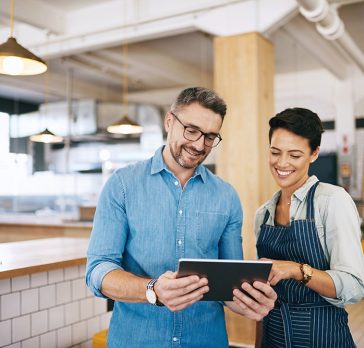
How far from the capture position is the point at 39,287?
9.75ft

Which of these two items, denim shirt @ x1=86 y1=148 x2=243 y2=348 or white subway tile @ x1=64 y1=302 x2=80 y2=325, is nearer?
denim shirt @ x1=86 y1=148 x2=243 y2=348

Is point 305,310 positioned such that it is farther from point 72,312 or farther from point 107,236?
point 72,312

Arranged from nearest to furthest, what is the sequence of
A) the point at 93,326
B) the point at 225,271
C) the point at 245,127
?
the point at 225,271 → the point at 93,326 → the point at 245,127

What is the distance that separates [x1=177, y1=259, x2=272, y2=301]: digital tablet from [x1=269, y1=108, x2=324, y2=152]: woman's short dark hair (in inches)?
28.0

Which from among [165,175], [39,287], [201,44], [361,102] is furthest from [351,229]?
[361,102]

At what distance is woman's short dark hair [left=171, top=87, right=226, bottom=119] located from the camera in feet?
5.96

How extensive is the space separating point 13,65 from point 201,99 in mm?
2073

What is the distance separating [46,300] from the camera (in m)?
3.02

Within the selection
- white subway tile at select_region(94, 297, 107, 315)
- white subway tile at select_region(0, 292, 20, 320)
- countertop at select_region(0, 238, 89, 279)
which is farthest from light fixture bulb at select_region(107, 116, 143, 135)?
white subway tile at select_region(0, 292, 20, 320)

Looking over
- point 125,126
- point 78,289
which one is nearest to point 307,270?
point 78,289

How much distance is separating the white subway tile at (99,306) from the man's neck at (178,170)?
5.89 feet

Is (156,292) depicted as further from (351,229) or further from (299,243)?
(351,229)

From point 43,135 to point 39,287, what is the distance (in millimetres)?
3492

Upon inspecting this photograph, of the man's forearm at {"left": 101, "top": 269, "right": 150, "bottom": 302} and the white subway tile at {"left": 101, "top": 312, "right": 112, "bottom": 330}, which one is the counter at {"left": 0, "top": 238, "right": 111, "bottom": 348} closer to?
the white subway tile at {"left": 101, "top": 312, "right": 112, "bottom": 330}
